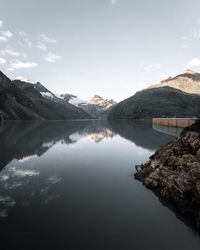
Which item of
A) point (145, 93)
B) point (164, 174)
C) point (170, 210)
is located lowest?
point (170, 210)

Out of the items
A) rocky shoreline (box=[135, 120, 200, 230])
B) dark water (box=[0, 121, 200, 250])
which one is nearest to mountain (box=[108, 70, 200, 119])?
rocky shoreline (box=[135, 120, 200, 230])

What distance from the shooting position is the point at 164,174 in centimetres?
773

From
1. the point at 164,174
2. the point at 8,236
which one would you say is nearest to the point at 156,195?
the point at 164,174

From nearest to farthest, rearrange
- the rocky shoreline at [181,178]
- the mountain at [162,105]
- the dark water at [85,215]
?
the dark water at [85,215] < the rocky shoreline at [181,178] < the mountain at [162,105]

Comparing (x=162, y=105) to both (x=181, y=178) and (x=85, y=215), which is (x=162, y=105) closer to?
(x=181, y=178)

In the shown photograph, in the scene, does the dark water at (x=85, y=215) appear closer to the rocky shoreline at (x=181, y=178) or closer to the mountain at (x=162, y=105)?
the rocky shoreline at (x=181, y=178)

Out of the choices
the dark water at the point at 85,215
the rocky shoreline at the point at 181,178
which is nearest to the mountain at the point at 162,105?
the rocky shoreline at the point at 181,178

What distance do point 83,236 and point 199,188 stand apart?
426 cm

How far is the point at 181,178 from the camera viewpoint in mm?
6629

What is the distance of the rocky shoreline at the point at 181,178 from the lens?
584cm

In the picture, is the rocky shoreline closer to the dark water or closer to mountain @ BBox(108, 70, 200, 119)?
the dark water

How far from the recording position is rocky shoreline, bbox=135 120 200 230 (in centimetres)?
584

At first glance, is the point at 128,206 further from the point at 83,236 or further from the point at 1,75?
the point at 1,75

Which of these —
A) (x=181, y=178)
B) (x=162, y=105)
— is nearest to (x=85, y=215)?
(x=181, y=178)
